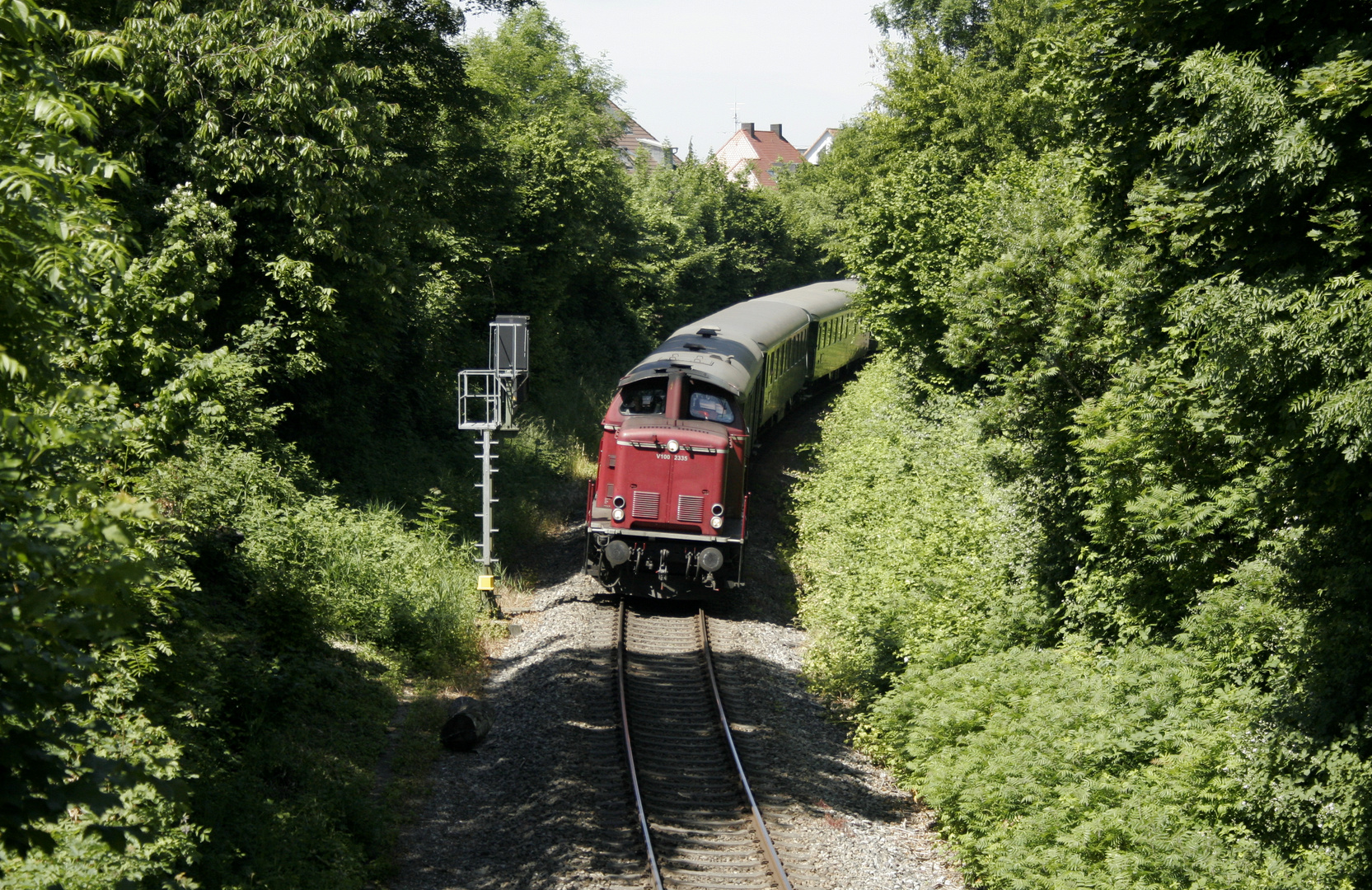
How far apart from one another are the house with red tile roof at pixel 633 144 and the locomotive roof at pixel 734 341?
730 inches

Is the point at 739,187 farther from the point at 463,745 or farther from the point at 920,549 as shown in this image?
the point at 463,745

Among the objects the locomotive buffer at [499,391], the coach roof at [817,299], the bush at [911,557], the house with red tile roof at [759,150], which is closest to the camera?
the bush at [911,557]

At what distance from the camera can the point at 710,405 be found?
15.3 metres

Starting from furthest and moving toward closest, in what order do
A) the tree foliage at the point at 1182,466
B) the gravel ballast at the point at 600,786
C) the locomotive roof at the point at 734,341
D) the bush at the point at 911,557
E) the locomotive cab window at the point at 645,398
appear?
the locomotive roof at the point at 734,341 → the locomotive cab window at the point at 645,398 → the bush at the point at 911,557 → the gravel ballast at the point at 600,786 → the tree foliage at the point at 1182,466

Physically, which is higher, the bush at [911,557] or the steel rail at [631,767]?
the bush at [911,557]

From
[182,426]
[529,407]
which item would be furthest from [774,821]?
[529,407]

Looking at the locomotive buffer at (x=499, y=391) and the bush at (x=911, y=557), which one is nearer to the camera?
the bush at (x=911, y=557)

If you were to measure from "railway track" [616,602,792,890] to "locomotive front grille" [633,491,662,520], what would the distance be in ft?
4.75

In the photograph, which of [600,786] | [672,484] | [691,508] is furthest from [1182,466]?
[672,484]

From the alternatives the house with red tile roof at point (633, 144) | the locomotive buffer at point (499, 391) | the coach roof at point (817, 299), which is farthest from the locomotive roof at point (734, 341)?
the house with red tile roof at point (633, 144)

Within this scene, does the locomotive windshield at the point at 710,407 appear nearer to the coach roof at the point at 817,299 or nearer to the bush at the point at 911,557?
the bush at the point at 911,557

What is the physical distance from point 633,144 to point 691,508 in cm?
6467

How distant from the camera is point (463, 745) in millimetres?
10727

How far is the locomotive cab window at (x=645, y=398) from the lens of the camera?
15406mm
